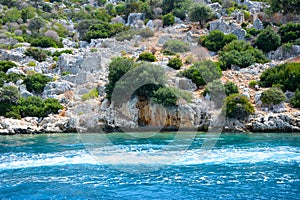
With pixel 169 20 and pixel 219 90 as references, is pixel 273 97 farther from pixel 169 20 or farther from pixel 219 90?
pixel 169 20

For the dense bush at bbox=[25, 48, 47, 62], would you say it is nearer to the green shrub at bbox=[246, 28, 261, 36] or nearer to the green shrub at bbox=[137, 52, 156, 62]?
the green shrub at bbox=[137, 52, 156, 62]

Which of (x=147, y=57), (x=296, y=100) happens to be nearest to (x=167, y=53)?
(x=147, y=57)

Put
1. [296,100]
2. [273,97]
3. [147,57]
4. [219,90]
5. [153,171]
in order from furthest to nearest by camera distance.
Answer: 1. [147,57]
2. [219,90]
3. [296,100]
4. [273,97]
5. [153,171]

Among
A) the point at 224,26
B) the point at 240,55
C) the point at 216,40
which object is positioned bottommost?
the point at 240,55

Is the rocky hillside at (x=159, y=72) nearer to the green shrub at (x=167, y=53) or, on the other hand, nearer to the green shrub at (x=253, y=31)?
the green shrub at (x=253, y=31)

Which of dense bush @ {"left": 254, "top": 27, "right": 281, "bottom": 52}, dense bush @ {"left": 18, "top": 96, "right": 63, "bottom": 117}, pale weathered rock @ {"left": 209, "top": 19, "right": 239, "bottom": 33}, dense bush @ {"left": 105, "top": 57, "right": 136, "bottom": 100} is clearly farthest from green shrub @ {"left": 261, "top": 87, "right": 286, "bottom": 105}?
pale weathered rock @ {"left": 209, "top": 19, "right": 239, "bottom": 33}

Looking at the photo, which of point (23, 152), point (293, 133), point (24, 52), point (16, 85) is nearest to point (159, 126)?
point (293, 133)

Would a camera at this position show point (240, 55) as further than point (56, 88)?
Yes
